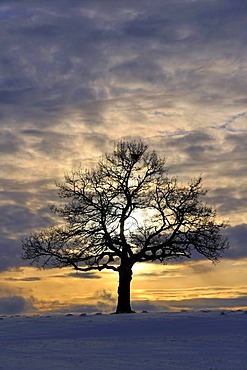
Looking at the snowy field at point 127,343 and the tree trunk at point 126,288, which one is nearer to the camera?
the snowy field at point 127,343

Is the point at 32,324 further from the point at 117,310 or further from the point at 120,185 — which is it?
the point at 120,185

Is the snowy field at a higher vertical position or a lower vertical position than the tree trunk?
lower

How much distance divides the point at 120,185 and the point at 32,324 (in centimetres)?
1063

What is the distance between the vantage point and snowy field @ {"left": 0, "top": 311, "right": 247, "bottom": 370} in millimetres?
17438

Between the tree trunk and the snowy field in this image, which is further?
the tree trunk

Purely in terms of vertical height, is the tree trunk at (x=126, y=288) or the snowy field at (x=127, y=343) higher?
the tree trunk at (x=126, y=288)

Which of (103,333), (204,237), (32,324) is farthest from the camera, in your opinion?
(204,237)

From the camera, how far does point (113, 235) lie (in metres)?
38.8

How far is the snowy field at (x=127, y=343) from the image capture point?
57.2 ft

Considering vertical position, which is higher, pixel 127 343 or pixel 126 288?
pixel 126 288

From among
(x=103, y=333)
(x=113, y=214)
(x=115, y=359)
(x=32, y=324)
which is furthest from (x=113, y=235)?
(x=115, y=359)

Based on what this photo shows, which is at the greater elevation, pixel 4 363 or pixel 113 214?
pixel 113 214

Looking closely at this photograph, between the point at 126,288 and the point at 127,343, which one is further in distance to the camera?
the point at 126,288

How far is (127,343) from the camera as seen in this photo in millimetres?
23141
